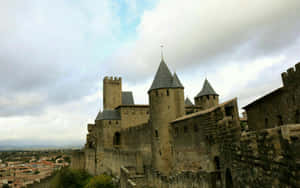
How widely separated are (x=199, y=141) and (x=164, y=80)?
7689mm

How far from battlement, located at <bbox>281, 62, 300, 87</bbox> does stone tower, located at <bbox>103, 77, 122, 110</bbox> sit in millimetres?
28884

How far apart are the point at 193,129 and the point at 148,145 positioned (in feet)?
26.3

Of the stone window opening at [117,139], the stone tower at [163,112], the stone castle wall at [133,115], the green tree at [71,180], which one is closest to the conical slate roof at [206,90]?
the stone castle wall at [133,115]

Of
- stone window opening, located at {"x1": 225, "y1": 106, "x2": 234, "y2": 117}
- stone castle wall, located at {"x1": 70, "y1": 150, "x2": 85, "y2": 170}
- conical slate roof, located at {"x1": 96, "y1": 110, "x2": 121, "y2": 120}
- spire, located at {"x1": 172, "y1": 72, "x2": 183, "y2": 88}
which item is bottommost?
stone castle wall, located at {"x1": 70, "y1": 150, "x2": 85, "y2": 170}

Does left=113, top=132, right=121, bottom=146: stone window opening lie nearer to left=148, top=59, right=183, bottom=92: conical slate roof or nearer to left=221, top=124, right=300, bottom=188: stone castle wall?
left=148, top=59, right=183, bottom=92: conical slate roof

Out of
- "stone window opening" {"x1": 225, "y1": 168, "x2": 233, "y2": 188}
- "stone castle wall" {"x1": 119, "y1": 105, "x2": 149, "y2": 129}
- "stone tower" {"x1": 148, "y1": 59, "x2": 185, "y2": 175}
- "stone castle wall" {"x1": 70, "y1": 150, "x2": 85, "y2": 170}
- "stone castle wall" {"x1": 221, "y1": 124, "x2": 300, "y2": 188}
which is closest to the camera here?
"stone castle wall" {"x1": 221, "y1": 124, "x2": 300, "y2": 188}

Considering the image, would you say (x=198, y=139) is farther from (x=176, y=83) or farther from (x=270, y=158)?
(x=270, y=158)

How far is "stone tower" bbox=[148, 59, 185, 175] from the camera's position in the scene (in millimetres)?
18297

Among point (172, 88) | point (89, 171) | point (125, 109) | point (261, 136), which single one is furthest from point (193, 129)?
point (89, 171)

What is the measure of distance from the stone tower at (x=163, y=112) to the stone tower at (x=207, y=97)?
30.9ft

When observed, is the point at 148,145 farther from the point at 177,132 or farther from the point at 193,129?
the point at 193,129

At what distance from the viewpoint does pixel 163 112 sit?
18.8m

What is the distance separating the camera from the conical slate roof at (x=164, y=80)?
1959 cm

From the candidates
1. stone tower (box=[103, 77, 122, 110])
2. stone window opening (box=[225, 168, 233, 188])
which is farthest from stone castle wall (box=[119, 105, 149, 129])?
stone window opening (box=[225, 168, 233, 188])
